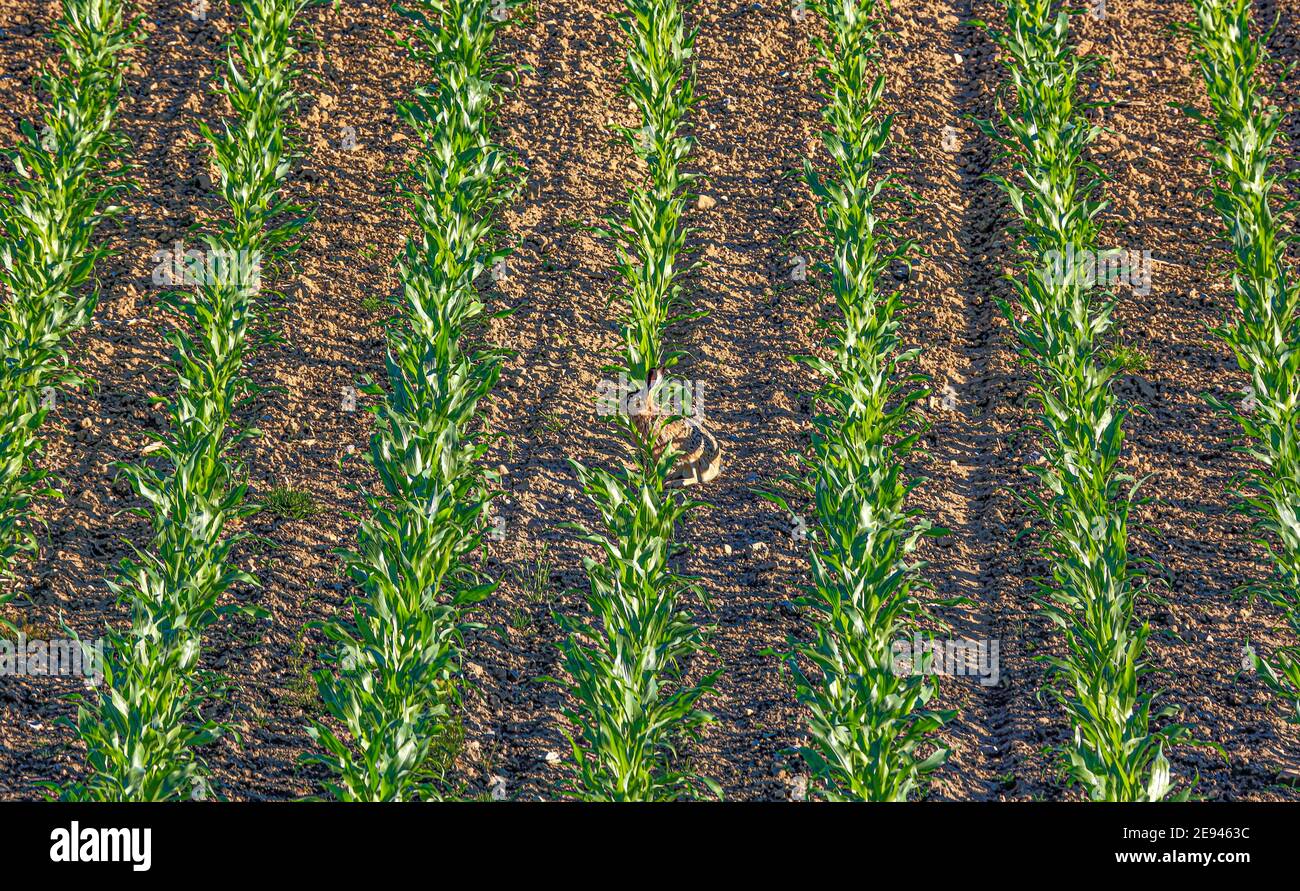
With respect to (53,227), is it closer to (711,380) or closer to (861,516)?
(711,380)

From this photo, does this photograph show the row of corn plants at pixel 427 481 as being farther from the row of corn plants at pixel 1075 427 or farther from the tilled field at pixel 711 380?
the row of corn plants at pixel 1075 427

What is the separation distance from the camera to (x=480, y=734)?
700cm

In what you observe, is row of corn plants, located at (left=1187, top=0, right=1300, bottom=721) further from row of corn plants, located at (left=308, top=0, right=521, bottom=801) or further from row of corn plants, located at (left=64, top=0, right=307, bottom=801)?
row of corn plants, located at (left=64, top=0, right=307, bottom=801)

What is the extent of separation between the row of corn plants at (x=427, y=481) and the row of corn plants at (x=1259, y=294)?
209 inches

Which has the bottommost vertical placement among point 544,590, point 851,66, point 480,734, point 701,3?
point 480,734

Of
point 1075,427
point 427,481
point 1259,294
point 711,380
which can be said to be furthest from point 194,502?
point 1259,294

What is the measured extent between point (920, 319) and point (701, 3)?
14.7 ft

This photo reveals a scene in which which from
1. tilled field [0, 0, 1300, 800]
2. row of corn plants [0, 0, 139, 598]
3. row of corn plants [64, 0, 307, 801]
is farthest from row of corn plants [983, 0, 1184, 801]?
row of corn plants [0, 0, 139, 598]

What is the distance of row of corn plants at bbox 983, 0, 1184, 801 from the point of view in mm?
6500

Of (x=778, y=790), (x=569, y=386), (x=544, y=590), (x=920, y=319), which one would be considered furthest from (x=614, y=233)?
(x=778, y=790)

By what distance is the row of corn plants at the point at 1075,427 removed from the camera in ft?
21.3

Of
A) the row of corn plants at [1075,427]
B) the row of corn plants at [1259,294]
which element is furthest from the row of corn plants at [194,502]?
the row of corn plants at [1259,294]
